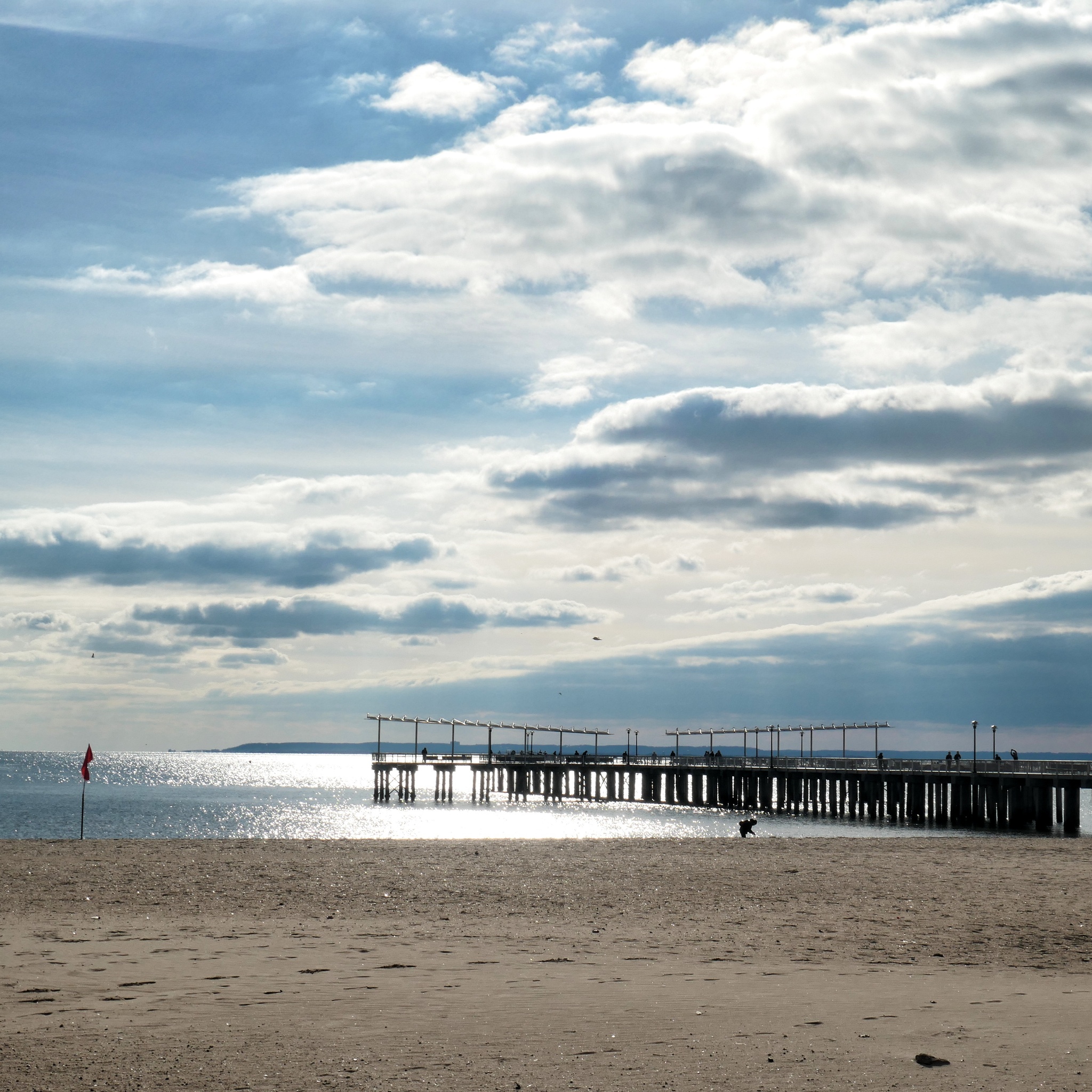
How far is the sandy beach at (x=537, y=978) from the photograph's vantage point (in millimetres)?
10273

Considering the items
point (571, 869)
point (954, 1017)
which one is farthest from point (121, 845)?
point (954, 1017)

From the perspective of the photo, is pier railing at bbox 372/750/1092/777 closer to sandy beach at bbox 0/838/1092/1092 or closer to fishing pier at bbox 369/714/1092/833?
fishing pier at bbox 369/714/1092/833

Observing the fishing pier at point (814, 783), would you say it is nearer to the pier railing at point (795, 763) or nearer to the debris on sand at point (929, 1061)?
the pier railing at point (795, 763)

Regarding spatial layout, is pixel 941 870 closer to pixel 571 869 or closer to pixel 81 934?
pixel 571 869

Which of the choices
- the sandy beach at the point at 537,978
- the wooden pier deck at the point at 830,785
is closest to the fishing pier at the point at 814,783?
the wooden pier deck at the point at 830,785

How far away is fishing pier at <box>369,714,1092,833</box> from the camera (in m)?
57.5

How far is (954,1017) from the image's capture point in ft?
40.0

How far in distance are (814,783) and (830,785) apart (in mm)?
3109

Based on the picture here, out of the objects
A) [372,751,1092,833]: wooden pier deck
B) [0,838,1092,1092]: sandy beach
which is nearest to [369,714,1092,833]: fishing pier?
[372,751,1092,833]: wooden pier deck

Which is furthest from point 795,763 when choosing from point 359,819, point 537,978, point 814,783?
point 537,978

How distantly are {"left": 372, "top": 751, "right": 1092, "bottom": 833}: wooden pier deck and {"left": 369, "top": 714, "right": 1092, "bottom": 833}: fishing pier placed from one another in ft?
0.28

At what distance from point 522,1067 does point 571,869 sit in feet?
56.4

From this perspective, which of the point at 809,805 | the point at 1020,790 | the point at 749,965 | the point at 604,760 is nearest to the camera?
the point at 749,965

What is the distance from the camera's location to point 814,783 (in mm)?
74062
